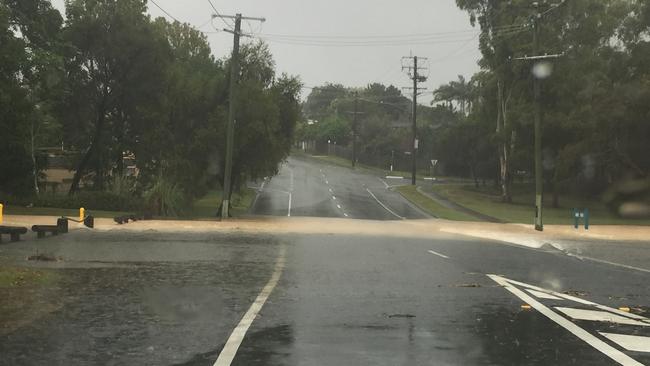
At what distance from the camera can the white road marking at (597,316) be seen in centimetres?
877

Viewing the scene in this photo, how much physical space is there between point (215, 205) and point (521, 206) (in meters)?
25.0

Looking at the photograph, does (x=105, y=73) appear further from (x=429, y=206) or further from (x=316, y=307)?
(x=316, y=307)

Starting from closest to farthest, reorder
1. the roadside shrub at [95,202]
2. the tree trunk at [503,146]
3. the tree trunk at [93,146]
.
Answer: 1. the roadside shrub at [95,202]
2. the tree trunk at [93,146]
3. the tree trunk at [503,146]

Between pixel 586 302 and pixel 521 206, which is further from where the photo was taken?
pixel 521 206

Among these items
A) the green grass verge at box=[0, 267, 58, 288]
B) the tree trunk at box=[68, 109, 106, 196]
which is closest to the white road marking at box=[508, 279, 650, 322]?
the green grass verge at box=[0, 267, 58, 288]

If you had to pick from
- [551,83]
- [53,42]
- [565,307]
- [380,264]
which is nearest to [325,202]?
[551,83]

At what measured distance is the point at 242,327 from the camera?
796cm

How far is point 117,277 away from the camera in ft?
39.0

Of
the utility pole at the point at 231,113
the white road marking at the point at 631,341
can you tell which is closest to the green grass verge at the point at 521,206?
the utility pole at the point at 231,113

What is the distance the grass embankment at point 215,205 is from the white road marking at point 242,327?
96.8ft

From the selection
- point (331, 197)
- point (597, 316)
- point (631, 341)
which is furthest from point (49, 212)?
point (631, 341)

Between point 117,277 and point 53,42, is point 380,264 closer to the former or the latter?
point 117,277

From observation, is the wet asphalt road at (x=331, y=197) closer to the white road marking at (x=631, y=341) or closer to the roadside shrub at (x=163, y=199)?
the roadside shrub at (x=163, y=199)

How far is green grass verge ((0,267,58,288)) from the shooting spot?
10.7m
